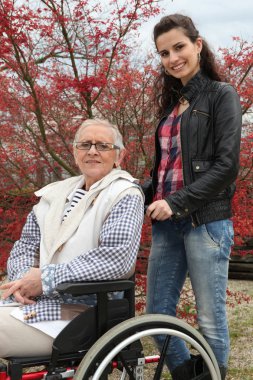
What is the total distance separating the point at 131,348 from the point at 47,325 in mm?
315

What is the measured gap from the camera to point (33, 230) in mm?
2482

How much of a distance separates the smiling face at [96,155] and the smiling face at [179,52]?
1.20 ft

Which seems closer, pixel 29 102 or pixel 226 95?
pixel 226 95

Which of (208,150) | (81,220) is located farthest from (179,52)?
(81,220)

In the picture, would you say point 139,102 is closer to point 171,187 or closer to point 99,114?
point 99,114

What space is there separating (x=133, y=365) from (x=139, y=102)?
7.31 ft

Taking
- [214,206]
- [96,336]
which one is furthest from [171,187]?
[96,336]

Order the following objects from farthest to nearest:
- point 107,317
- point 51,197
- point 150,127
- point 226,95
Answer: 1. point 150,127
2. point 51,197
3. point 226,95
4. point 107,317

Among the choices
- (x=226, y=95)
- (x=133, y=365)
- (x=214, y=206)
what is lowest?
(x=133, y=365)

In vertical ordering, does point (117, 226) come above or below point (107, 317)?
above

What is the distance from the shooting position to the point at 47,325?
2.09 meters

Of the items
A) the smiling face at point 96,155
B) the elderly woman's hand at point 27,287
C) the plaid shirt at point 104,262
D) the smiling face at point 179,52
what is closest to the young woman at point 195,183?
the smiling face at point 179,52

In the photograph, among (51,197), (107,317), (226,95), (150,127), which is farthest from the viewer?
(150,127)

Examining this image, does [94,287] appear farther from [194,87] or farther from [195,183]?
[194,87]
